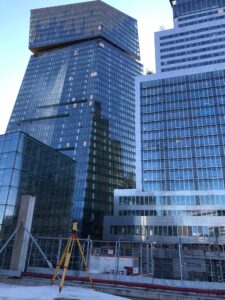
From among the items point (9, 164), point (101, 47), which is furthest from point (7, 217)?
→ point (101, 47)

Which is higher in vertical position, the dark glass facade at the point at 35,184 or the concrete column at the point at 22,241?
A: the dark glass facade at the point at 35,184

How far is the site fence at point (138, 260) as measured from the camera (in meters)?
30.5

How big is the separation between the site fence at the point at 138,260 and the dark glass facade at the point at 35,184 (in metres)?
2.74

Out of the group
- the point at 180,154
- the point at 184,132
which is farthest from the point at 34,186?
the point at 184,132

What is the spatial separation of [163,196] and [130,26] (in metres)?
151

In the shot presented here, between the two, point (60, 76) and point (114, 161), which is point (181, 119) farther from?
point (60, 76)

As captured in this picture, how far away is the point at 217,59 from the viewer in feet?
337

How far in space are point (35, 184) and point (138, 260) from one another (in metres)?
20.2

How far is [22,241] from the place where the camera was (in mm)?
31484

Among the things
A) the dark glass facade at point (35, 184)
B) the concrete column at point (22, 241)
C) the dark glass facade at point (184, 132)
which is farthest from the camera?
the dark glass facade at point (184, 132)

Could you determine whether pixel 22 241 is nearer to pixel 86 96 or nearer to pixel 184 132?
pixel 184 132

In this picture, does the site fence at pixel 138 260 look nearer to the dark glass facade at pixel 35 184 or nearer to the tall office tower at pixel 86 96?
the dark glass facade at pixel 35 184

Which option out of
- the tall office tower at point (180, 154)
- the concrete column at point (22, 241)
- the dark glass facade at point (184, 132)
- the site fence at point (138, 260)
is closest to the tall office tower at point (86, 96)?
the tall office tower at point (180, 154)

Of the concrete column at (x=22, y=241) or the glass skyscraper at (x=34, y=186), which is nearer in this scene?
the concrete column at (x=22, y=241)
